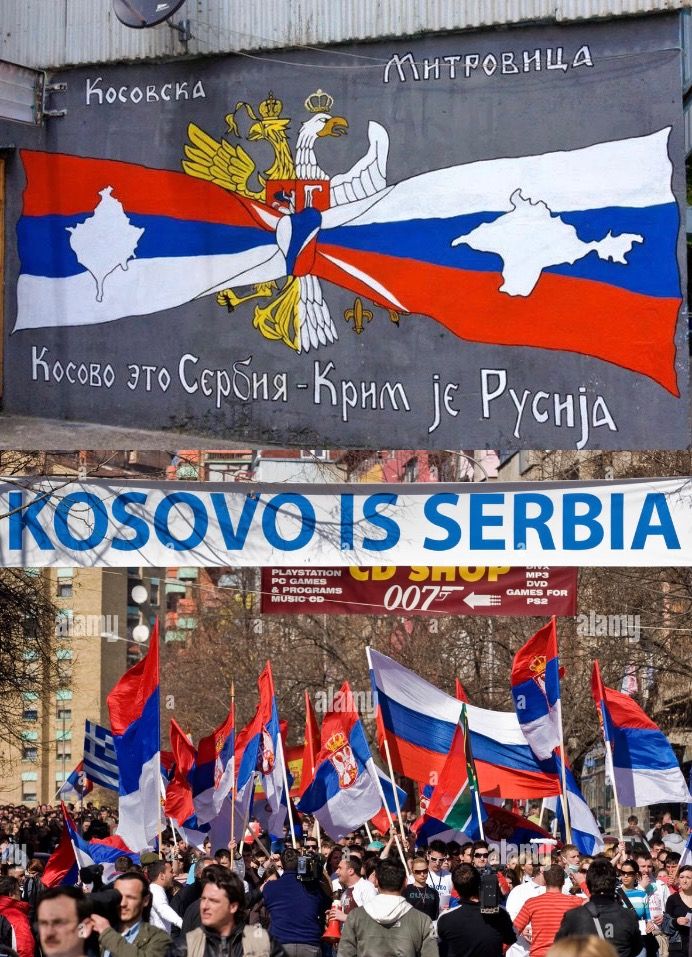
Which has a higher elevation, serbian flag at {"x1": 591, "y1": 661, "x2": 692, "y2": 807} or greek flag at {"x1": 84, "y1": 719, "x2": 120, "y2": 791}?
serbian flag at {"x1": 591, "y1": 661, "x2": 692, "y2": 807}

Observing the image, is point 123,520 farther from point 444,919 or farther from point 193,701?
point 193,701

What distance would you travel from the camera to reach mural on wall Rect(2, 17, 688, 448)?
15164 millimetres

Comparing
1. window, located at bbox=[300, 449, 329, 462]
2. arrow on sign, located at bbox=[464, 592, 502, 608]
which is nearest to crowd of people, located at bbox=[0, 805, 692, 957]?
arrow on sign, located at bbox=[464, 592, 502, 608]

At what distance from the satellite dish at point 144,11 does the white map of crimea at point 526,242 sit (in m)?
3.34

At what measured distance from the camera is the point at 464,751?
1591 centimetres

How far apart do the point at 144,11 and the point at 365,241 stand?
9.63 ft

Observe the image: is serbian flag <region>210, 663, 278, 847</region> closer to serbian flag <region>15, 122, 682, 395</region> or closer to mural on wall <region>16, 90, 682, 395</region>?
mural on wall <region>16, 90, 682, 395</region>

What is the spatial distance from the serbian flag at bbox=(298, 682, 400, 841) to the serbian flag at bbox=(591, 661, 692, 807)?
2460 millimetres

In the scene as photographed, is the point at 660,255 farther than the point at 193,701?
No

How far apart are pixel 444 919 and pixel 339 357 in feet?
22.1

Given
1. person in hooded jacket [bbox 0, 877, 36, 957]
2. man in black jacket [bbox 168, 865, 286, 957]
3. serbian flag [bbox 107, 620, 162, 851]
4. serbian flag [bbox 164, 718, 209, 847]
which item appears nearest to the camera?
man in black jacket [bbox 168, 865, 286, 957]

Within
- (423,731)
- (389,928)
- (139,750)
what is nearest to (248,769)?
(139,750)

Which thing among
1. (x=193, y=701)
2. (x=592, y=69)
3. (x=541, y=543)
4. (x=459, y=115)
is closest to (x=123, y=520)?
(x=541, y=543)

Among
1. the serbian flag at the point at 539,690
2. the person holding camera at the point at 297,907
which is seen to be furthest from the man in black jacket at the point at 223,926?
the serbian flag at the point at 539,690
